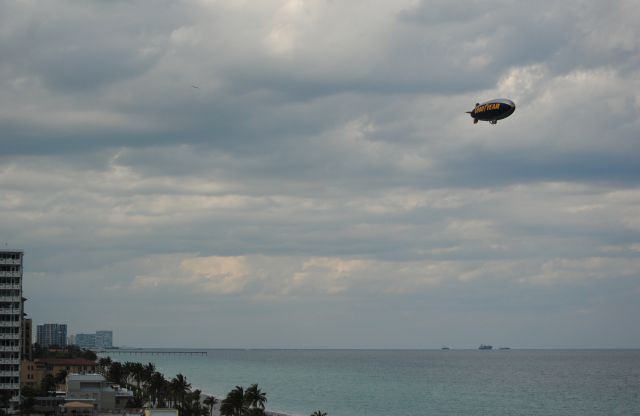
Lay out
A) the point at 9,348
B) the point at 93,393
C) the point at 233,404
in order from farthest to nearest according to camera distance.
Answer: the point at 9,348
the point at 93,393
the point at 233,404

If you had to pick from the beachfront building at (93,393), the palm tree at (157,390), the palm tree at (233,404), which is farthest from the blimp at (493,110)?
the palm tree at (157,390)

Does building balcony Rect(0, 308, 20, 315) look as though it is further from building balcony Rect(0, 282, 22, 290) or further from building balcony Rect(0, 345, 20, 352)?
building balcony Rect(0, 345, 20, 352)

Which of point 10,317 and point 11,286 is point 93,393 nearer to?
point 10,317

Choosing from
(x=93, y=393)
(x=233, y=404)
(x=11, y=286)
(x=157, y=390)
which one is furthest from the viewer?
(x=157, y=390)

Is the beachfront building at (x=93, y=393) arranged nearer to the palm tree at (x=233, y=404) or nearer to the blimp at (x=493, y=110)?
the palm tree at (x=233, y=404)

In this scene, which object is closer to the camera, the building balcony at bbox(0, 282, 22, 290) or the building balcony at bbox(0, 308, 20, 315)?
the building balcony at bbox(0, 282, 22, 290)

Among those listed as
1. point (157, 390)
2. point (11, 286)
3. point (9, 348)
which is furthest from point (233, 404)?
point (157, 390)

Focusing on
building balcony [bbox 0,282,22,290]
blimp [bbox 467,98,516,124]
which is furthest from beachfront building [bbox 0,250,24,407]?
blimp [bbox 467,98,516,124]

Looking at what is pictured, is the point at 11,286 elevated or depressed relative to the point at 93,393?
elevated
